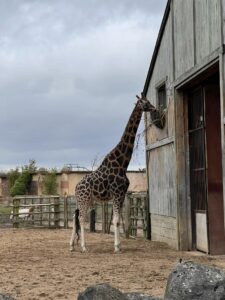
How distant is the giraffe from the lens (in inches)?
515

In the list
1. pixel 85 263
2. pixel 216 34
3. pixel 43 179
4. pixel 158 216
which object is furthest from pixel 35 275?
pixel 43 179

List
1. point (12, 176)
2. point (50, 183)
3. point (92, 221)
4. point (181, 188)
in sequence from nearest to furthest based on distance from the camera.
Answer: point (181, 188), point (92, 221), point (50, 183), point (12, 176)

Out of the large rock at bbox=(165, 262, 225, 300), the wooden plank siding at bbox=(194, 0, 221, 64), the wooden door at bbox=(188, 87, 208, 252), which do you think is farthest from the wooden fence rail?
the large rock at bbox=(165, 262, 225, 300)

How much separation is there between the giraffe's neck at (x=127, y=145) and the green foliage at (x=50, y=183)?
3187 cm

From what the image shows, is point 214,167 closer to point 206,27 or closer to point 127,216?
point 206,27

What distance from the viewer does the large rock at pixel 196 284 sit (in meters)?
5.17

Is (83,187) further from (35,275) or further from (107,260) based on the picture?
(35,275)

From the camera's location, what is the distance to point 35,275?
30.8ft

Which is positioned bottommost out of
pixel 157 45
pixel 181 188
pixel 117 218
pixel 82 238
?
pixel 82 238

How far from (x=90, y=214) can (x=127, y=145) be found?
724cm

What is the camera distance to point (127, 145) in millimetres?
13430

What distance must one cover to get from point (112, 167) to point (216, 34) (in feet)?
13.9

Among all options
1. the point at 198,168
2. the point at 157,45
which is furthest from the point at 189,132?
the point at 157,45

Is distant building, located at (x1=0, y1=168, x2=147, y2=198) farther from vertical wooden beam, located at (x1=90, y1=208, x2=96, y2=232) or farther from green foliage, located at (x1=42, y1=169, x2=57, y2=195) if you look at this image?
vertical wooden beam, located at (x1=90, y1=208, x2=96, y2=232)
